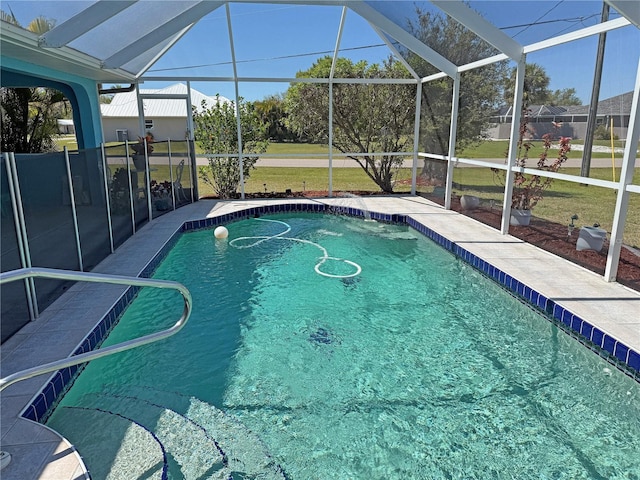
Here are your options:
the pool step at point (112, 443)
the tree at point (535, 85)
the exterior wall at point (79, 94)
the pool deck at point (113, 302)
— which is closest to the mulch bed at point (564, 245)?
the pool deck at point (113, 302)

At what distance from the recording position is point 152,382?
11.7ft

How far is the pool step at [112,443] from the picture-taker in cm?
246

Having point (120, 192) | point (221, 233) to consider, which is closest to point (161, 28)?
point (120, 192)

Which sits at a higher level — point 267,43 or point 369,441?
point 267,43

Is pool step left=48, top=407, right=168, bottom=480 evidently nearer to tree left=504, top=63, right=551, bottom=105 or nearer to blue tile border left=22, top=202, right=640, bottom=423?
blue tile border left=22, top=202, right=640, bottom=423

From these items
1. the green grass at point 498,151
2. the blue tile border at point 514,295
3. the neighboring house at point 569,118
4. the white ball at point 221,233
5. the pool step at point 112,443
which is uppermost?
the neighboring house at point 569,118

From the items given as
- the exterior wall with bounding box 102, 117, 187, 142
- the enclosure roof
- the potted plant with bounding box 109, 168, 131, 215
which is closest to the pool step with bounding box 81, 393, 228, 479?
the enclosure roof

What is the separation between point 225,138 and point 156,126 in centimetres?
853

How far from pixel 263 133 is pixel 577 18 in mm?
7786

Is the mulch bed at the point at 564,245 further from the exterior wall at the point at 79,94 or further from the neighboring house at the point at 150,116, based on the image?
the exterior wall at the point at 79,94

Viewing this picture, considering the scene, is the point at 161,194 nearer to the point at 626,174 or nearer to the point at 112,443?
the point at 112,443

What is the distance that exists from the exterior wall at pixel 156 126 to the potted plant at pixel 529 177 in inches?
482

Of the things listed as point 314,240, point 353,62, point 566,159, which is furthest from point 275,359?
point 353,62

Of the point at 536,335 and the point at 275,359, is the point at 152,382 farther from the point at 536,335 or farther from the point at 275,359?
the point at 536,335
